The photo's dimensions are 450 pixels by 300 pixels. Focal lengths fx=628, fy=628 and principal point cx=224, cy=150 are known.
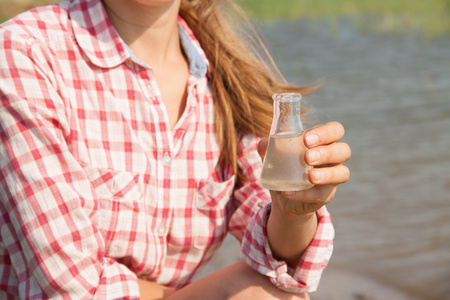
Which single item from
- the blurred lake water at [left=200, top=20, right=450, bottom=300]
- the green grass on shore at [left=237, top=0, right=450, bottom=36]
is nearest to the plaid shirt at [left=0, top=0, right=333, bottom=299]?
the blurred lake water at [left=200, top=20, right=450, bottom=300]

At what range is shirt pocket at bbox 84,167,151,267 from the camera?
2.15m

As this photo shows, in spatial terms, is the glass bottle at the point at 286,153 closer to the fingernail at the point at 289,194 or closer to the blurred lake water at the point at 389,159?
the fingernail at the point at 289,194

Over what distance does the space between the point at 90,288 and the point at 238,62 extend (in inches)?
44.3

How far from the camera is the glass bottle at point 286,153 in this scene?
61.1 inches

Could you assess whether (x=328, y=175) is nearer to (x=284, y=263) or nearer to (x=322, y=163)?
(x=322, y=163)

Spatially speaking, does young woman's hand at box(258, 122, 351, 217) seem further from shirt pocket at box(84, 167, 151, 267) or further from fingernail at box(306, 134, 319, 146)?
shirt pocket at box(84, 167, 151, 267)

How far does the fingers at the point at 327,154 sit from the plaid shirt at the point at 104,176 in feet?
1.49

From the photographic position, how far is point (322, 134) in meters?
1.62

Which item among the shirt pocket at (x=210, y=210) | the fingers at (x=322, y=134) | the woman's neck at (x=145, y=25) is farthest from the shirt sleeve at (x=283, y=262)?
the woman's neck at (x=145, y=25)

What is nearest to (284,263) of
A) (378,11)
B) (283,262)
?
(283,262)

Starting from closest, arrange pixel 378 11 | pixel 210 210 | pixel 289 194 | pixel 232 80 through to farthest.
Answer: pixel 289 194 < pixel 210 210 < pixel 232 80 < pixel 378 11

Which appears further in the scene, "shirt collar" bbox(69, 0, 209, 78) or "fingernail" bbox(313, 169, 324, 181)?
"shirt collar" bbox(69, 0, 209, 78)

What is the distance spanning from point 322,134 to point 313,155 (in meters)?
0.07

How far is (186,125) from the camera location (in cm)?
239
